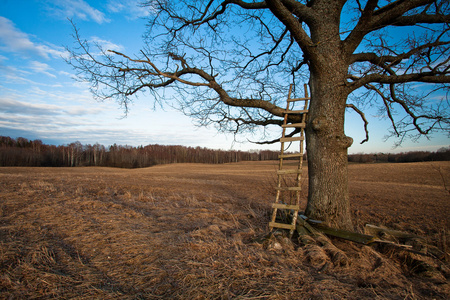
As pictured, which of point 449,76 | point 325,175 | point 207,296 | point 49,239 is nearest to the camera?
point 207,296

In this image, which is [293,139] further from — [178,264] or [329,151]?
[178,264]

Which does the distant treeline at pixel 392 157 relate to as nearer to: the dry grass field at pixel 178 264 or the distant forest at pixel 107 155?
the distant forest at pixel 107 155

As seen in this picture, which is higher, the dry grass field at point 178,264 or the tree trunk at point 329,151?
the tree trunk at point 329,151

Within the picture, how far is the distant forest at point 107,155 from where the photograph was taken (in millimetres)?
38469

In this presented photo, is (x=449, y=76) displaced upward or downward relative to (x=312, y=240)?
upward

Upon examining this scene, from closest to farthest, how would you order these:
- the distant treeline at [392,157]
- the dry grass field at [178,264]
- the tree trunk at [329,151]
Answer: the dry grass field at [178,264]
the tree trunk at [329,151]
the distant treeline at [392,157]

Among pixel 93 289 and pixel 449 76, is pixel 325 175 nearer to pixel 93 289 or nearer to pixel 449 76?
pixel 449 76

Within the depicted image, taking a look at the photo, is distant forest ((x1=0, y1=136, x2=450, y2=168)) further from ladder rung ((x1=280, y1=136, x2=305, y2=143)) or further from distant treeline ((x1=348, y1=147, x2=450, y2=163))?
ladder rung ((x1=280, y1=136, x2=305, y2=143))

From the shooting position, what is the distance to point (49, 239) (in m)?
4.17

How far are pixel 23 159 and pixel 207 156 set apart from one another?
122 ft

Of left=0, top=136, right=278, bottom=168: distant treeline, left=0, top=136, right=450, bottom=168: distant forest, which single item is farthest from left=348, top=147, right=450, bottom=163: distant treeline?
left=0, top=136, right=278, bottom=168: distant treeline

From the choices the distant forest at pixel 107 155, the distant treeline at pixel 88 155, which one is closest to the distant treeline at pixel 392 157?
the distant forest at pixel 107 155

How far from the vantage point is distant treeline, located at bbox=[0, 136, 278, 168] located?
131 ft

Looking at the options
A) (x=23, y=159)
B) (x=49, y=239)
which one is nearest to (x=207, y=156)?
(x=23, y=159)
